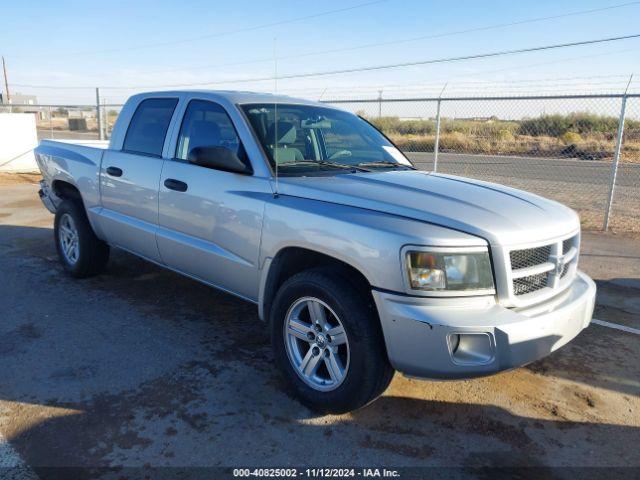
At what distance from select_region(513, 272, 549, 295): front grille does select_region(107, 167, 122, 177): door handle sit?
3526mm

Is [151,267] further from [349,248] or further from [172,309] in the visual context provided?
[349,248]

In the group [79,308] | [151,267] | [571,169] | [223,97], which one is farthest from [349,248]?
[571,169]

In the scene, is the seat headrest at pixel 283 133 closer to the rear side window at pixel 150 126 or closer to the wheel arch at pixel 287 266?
the wheel arch at pixel 287 266

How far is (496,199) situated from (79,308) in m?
3.69

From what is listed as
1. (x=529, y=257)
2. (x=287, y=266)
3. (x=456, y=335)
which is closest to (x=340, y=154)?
(x=287, y=266)

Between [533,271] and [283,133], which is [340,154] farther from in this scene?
[533,271]

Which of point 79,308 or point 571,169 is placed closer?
point 79,308

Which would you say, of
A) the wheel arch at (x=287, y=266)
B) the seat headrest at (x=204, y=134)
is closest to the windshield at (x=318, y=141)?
the seat headrest at (x=204, y=134)

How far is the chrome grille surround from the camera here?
2.86 meters

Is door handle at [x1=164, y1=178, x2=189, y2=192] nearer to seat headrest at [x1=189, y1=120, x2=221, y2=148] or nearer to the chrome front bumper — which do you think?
seat headrest at [x1=189, y1=120, x2=221, y2=148]

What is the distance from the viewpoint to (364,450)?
290 centimetres

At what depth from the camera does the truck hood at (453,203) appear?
294cm

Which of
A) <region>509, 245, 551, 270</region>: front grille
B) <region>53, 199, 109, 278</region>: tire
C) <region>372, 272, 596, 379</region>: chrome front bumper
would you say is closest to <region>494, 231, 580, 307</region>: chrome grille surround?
<region>509, 245, 551, 270</region>: front grille

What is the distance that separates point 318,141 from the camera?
4.34 meters
